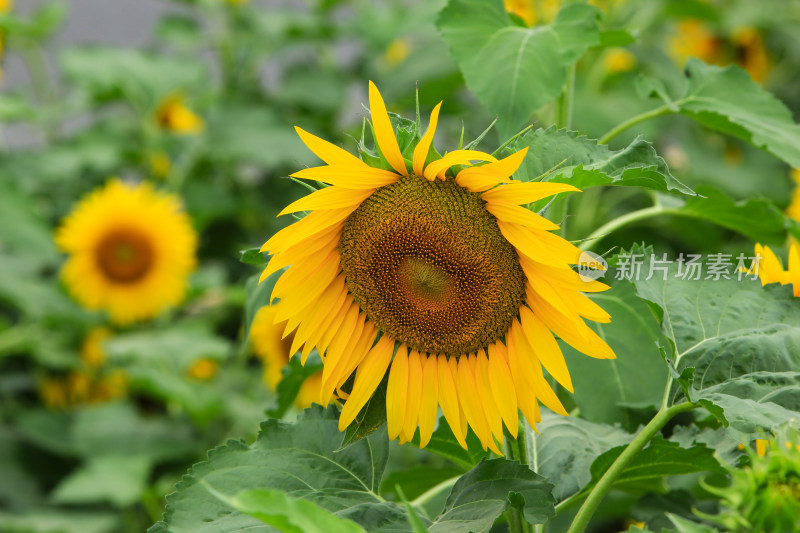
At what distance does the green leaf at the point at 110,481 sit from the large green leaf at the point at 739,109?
100 centimetres

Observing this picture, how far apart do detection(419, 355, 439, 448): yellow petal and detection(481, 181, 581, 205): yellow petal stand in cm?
12

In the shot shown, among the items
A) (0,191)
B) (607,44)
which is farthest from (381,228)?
(0,191)

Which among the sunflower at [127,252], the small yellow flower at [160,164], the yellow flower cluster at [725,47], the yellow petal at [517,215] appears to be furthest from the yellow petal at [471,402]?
the yellow flower cluster at [725,47]

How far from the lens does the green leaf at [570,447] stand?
62 cm

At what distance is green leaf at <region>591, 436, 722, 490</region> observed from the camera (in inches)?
22.7

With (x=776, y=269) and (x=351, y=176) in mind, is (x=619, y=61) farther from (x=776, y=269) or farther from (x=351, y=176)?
(x=351, y=176)

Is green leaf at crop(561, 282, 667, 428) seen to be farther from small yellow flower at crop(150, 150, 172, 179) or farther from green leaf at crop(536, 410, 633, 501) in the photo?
small yellow flower at crop(150, 150, 172, 179)

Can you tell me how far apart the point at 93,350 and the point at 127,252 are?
0.20 metres

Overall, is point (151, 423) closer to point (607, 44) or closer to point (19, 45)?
point (19, 45)

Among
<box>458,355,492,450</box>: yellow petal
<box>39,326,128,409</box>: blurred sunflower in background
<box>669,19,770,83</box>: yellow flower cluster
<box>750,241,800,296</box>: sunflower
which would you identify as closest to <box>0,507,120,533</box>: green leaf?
<box>39,326,128,409</box>: blurred sunflower in background

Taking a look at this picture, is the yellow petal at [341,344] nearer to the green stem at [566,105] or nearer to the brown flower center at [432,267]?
the brown flower center at [432,267]

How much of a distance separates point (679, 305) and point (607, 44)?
11.2 inches

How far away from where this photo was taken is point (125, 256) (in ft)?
5.22

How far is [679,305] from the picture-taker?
0.59 metres
